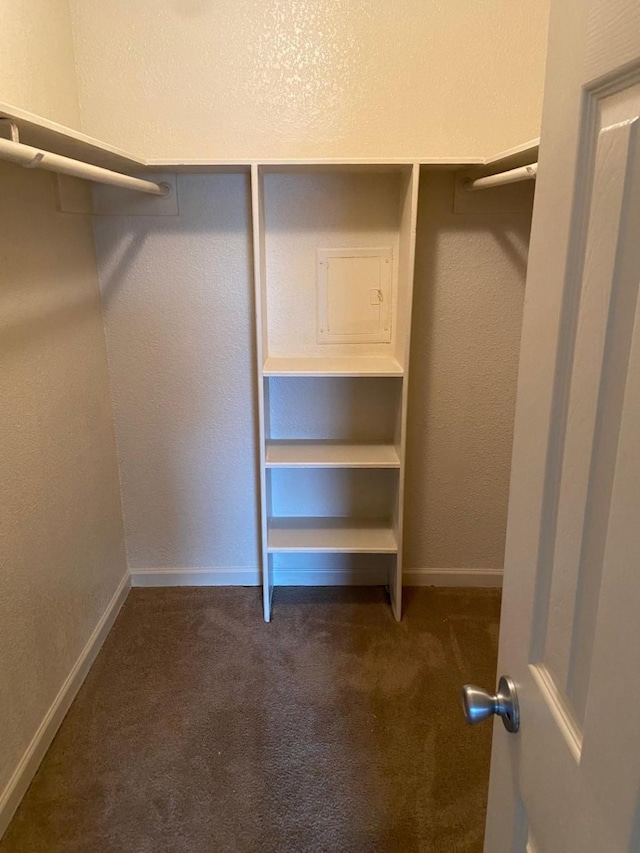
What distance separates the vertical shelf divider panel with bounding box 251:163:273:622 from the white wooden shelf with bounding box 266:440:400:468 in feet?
0.28

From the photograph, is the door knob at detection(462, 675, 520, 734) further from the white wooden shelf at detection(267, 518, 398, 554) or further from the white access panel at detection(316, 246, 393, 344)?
the white access panel at detection(316, 246, 393, 344)

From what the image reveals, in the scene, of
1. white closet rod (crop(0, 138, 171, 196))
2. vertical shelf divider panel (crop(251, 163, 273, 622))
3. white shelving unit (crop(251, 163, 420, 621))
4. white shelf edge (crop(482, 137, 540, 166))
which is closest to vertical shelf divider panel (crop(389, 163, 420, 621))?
white shelving unit (crop(251, 163, 420, 621))

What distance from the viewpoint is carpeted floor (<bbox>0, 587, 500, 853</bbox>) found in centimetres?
154

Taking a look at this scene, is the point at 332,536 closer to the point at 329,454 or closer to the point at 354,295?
the point at 329,454

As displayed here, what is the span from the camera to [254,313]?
2283 mm

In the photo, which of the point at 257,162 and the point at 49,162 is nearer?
the point at 49,162

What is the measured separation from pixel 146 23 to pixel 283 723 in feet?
7.72

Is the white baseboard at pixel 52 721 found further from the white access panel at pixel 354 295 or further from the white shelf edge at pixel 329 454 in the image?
the white access panel at pixel 354 295

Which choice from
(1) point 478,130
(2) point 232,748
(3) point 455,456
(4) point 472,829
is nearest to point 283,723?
(2) point 232,748

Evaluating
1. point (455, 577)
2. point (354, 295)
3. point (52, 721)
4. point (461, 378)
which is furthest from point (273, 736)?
point (354, 295)

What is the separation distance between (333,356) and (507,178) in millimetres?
917

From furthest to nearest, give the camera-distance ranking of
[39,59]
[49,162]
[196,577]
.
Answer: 1. [196,577]
2. [39,59]
3. [49,162]

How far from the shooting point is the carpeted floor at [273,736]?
5.06ft

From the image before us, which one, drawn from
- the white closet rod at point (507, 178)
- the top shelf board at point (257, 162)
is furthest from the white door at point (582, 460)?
the top shelf board at point (257, 162)
